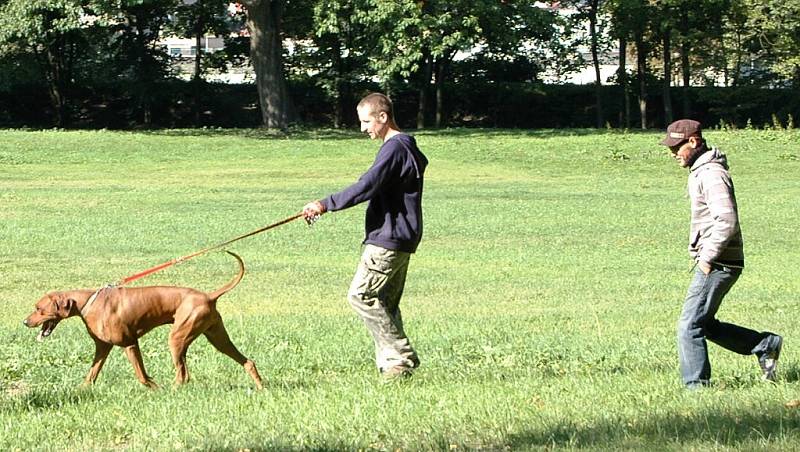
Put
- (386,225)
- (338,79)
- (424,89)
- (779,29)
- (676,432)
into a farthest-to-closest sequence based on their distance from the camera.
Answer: (424,89) → (338,79) → (779,29) → (386,225) → (676,432)

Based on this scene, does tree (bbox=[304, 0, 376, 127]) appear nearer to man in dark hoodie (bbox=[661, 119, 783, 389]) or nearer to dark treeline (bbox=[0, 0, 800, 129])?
dark treeline (bbox=[0, 0, 800, 129])

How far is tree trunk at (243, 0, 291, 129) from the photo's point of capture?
1642 inches

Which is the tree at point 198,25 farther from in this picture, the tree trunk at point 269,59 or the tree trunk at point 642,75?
the tree trunk at point 642,75

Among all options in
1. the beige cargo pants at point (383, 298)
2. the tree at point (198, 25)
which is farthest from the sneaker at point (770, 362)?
the tree at point (198, 25)

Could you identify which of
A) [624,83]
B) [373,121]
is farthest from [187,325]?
[624,83]

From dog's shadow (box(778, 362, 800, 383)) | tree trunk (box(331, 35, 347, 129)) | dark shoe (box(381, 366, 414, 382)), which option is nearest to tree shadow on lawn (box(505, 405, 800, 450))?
dog's shadow (box(778, 362, 800, 383))

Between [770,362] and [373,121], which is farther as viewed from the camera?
[373,121]

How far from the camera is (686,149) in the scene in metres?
7.57

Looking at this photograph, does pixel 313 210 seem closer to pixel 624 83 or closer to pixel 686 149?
pixel 686 149

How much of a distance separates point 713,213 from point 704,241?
19 cm

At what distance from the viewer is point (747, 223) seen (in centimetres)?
2217

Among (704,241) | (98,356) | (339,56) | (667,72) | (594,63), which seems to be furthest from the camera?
(594,63)

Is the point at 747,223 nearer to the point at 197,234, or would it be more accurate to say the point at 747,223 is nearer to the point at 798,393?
the point at 197,234

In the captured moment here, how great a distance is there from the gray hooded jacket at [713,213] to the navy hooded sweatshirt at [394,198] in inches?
65.2
